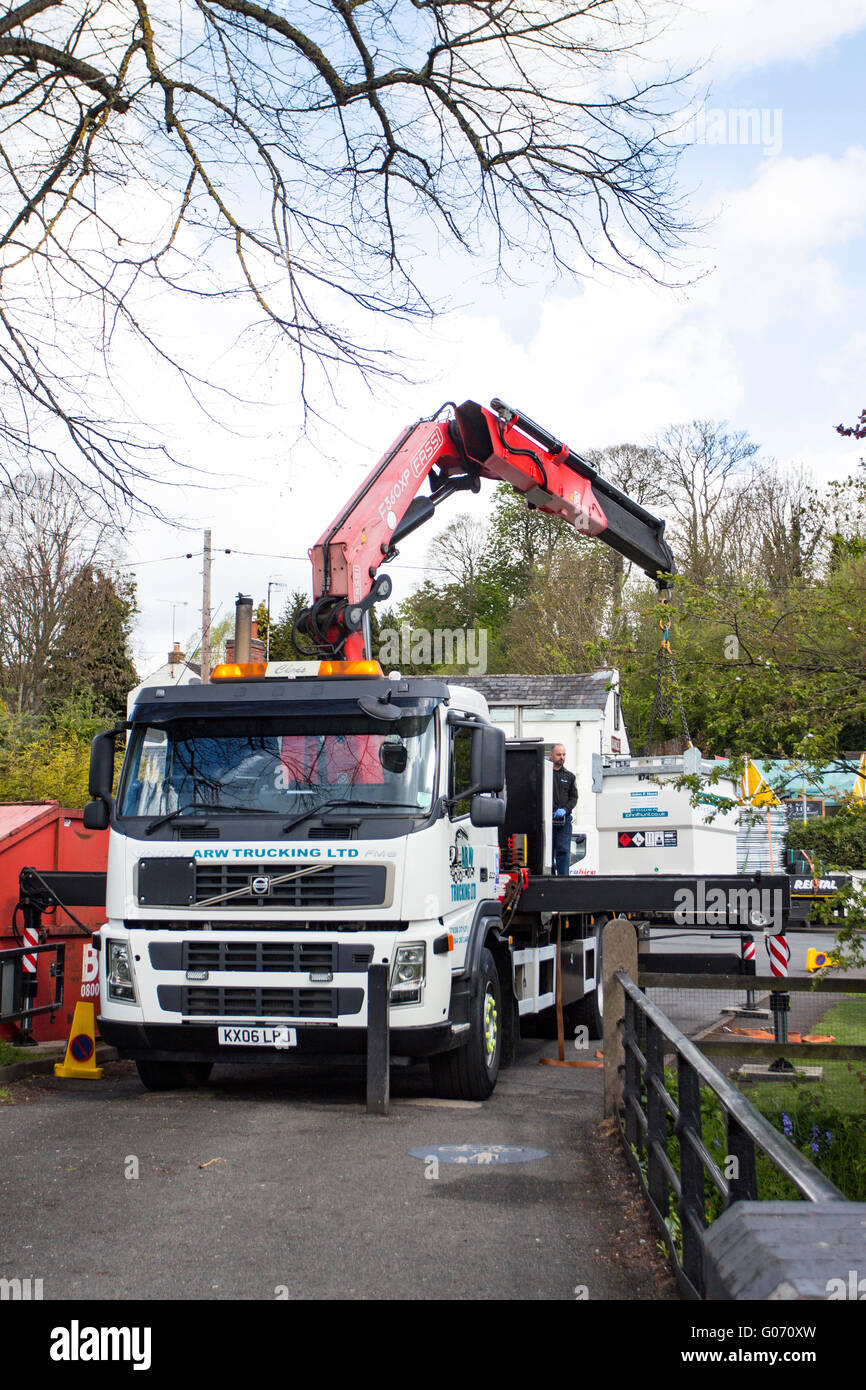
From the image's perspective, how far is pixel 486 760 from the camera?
29.1ft

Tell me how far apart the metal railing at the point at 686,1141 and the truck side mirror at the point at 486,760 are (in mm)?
1963

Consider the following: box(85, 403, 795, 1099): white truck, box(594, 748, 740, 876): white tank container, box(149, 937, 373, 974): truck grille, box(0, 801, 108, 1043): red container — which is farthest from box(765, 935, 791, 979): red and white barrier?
box(594, 748, 740, 876): white tank container

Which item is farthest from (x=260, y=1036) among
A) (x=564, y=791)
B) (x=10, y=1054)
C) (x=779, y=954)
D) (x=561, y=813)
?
(x=779, y=954)

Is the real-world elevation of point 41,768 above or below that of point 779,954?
above

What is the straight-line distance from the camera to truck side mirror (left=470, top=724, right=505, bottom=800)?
8.84m

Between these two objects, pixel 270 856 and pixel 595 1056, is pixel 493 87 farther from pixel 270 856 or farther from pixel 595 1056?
pixel 595 1056

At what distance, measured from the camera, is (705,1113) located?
23.0ft

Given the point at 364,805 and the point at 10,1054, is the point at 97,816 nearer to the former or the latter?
the point at 364,805

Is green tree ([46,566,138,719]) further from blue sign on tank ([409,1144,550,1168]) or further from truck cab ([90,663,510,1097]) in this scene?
blue sign on tank ([409,1144,550,1168])

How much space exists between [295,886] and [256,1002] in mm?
795

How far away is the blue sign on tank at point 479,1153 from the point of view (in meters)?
7.07

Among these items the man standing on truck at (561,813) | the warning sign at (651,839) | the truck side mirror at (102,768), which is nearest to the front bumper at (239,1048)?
the truck side mirror at (102,768)

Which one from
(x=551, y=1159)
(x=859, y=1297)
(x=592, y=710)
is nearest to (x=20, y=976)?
(x=551, y=1159)

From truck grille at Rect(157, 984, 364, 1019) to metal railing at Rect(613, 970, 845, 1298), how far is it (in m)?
1.98
